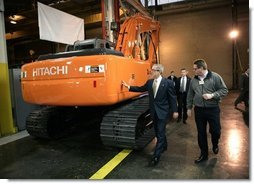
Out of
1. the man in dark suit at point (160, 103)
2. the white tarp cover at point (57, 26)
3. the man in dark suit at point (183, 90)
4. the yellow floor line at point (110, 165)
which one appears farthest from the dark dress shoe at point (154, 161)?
the white tarp cover at point (57, 26)

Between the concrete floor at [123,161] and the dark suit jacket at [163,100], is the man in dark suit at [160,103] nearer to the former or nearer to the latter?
the dark suit jacket at [163,100]

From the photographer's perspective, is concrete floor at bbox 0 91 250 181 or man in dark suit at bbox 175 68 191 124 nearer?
concrete floor at bbox 0 91 250 181

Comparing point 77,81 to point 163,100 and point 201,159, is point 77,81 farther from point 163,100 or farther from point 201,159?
point 201,159

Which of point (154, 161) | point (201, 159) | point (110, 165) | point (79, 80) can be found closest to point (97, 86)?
point (79, 80)

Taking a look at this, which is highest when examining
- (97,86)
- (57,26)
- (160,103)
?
(57,26)

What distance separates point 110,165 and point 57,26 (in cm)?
604

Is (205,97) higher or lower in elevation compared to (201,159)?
higher

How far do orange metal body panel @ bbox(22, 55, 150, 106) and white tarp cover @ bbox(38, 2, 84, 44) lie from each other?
11.7ft

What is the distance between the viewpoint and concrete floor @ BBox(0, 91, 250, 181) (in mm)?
3543

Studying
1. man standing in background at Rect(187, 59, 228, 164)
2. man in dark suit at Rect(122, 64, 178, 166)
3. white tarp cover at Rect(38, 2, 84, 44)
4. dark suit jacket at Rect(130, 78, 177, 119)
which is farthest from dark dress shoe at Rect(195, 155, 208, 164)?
white tarp cover at Rect(38, 2, 84, 44)

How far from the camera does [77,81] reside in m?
3.96

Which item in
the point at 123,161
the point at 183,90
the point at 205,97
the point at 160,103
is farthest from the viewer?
the point at 183,90

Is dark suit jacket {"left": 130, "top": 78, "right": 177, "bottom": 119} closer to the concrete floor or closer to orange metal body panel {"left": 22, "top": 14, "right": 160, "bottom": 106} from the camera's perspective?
orange metal body panel {"left": 22, "top": 14, "right": 160, "bottom": 106}

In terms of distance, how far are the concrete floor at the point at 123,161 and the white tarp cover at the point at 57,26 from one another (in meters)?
3.69
